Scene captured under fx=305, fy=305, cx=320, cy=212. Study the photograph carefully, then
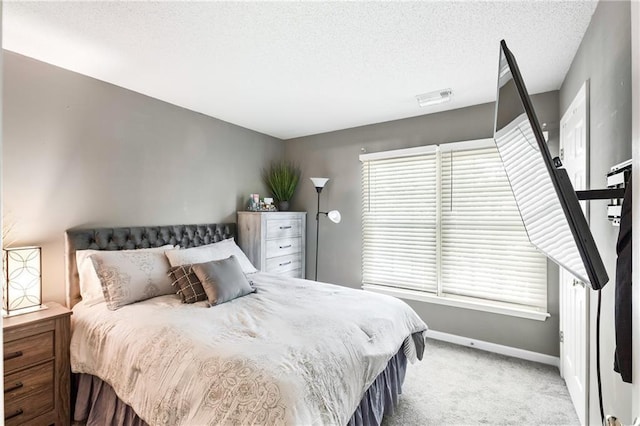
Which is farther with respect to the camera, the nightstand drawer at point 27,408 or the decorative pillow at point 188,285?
the decorative pillow at point 188,285

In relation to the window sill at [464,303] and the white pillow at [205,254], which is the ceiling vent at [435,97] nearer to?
the window sill at [464,303]

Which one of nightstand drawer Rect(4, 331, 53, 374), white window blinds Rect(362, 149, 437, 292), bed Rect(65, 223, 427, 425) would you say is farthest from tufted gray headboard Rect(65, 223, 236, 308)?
white window blinds Rect(362, 149, 437, 292)

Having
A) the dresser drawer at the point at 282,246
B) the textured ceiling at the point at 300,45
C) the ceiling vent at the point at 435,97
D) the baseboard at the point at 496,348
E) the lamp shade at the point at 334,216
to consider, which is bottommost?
the baseboard at the point at 496,348

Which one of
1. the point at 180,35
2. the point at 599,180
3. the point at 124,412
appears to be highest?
the point at 180,35

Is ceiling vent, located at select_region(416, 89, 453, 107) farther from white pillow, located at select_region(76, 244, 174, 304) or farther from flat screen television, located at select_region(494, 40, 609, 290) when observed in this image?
white pillow, located at select_region(76, 244, 174, 304)

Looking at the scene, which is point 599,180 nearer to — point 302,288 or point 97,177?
point 302,288

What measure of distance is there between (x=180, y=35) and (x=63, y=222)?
1709mm

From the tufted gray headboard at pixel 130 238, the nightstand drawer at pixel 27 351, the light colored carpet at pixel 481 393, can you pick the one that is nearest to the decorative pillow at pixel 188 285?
the tufted gray headboard at pixel 130 238

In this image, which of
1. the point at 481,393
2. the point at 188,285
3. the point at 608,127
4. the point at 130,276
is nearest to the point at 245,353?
the point at 188,285

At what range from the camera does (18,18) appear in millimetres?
1812

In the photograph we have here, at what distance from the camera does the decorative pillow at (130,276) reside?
7.11ft

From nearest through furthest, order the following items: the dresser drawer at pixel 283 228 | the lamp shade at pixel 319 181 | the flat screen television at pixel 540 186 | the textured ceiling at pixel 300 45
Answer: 1. the flat screen television at pixel 540 186
2. the textured ceiling at pixel 300 45
3. the dresser drawer at pixel 283 228
4. the lamp shade at pixel 319 181

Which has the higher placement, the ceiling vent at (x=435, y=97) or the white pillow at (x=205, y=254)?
the ceiling vent at (x=435, y=97)

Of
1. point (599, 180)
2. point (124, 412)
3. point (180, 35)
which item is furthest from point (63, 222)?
point (599, 180)
